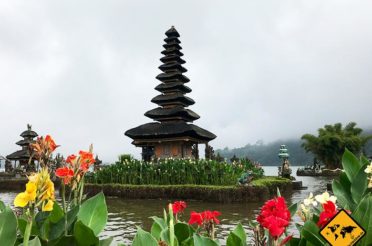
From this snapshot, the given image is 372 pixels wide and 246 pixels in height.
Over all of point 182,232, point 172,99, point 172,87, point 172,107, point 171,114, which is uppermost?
point 172,87

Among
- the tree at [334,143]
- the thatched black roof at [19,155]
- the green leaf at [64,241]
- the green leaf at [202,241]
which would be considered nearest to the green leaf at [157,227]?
the green leaf at [202,241]

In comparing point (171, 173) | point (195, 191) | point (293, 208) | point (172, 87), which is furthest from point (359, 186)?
point (172, 87)

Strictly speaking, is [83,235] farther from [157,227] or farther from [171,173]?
[171,173]

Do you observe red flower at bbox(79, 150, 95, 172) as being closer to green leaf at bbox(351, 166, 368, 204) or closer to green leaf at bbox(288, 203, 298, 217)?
green leaf at bbox(288, 203, 298, 217)

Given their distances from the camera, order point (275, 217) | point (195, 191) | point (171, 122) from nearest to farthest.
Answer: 1. point (275, 217)
2. point (195, 191)
3. point (171, 122)

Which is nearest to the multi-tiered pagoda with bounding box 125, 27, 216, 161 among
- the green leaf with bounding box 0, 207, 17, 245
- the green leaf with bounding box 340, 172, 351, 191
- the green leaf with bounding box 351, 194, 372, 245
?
the green leaf with bounding box 340, 172, 351, 191

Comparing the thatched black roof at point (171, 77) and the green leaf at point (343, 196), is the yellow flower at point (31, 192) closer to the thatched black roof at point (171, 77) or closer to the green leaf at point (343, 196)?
the green leaf at point (343, 196)

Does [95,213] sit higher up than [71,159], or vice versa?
[71,159]

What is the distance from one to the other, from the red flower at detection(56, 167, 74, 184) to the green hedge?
1445cm

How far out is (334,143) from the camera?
193 feet

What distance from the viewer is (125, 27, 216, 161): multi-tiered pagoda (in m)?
28.4

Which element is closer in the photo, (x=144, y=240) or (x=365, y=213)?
(x=144, y=240)

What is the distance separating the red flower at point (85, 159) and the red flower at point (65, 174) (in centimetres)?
11

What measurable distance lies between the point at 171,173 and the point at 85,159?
1752cm
